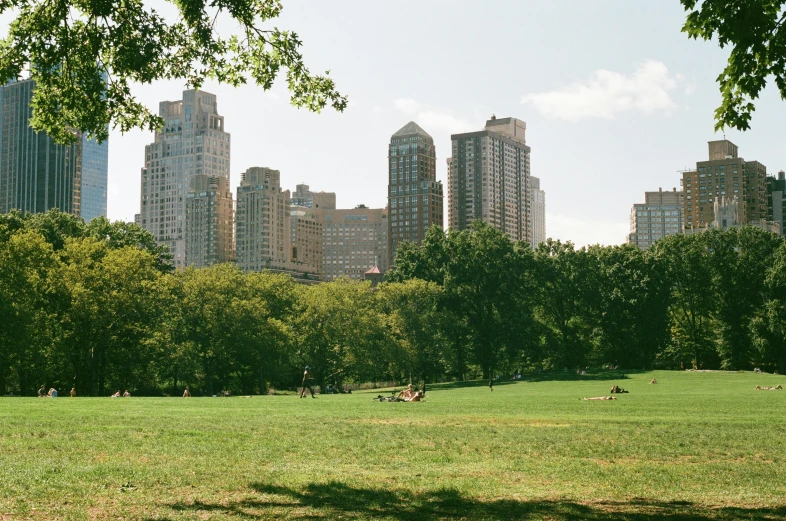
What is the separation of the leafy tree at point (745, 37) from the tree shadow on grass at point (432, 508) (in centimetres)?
697

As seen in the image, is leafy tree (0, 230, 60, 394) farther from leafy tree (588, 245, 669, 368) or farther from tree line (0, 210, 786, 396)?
leafy tree (588, 245, 669, 368)

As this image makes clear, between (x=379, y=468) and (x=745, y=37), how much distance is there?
9.99 meters

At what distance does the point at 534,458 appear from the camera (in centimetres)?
1811

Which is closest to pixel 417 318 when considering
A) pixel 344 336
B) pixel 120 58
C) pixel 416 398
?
pixel 344 336

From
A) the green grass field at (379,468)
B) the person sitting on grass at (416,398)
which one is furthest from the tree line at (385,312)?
the green grass field at (379,468)

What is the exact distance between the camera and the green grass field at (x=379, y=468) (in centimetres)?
1255

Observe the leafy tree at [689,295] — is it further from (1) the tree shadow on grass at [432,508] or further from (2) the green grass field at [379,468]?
(1) the tree shadow on grass at [432,508]

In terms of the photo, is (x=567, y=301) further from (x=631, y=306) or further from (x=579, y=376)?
(x=579, y=376)

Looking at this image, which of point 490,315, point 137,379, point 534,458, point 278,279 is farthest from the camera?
point 490,315

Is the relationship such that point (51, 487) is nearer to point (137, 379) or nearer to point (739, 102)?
point (739, 102)

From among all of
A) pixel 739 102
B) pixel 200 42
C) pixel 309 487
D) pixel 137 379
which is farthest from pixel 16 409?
pixel 137 379

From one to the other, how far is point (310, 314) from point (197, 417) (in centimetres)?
5746

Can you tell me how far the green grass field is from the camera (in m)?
12.5

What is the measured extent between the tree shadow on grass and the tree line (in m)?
48.6
